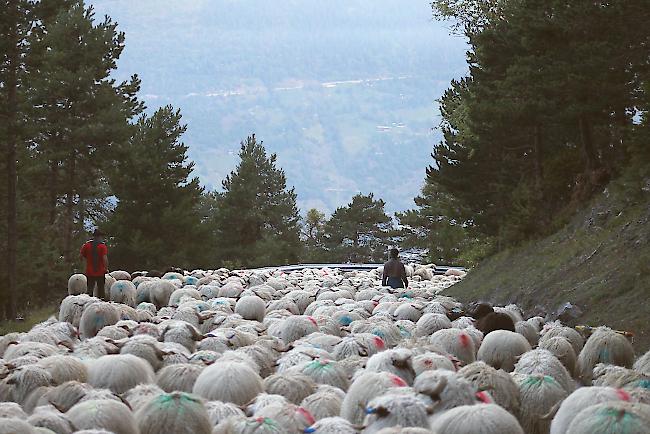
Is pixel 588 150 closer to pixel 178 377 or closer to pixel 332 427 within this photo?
→ pixel 178 377

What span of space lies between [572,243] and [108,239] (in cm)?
3038

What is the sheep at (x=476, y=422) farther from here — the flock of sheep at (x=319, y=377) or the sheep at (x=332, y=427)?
the sheep at (x=332, y=427)

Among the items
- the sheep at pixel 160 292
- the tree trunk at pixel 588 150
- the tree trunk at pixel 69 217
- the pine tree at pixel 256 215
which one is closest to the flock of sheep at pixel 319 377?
the sheep at pixel 160 292

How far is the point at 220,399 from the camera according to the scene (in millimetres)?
11039

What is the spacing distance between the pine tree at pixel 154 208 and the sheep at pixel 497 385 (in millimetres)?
36142

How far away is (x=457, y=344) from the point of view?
1431 cm

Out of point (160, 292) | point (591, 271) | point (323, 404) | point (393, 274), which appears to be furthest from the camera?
point (393, 274)

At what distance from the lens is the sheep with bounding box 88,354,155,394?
38.2 feet

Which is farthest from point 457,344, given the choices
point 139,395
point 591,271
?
point 591,271

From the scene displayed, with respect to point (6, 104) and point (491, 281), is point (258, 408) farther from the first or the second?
point (6, 104)

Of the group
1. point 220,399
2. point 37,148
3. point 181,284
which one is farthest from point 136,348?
point 37,148

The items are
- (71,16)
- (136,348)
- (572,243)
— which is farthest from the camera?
(71,16)

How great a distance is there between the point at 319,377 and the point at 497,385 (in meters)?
2.59

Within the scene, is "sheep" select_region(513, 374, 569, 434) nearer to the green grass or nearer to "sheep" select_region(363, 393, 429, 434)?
"sheep" select_region(363, 393, 429, 434)
